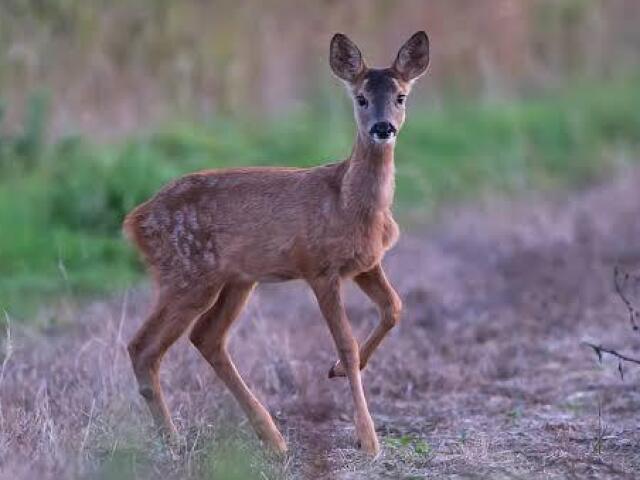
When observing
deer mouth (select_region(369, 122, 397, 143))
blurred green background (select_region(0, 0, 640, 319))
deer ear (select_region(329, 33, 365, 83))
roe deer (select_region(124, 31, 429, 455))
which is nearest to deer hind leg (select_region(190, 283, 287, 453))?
roe deer (select_region(124, 31, 429, 455))

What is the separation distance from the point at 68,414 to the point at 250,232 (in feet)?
3.96

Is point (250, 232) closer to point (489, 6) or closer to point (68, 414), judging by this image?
point (68, 414)

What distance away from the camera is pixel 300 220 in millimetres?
7316

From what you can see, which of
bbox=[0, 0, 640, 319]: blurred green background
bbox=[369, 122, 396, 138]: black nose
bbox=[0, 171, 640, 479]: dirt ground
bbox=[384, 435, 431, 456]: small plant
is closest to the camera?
bbox=[0, 171, 640, 479]: dirt ground

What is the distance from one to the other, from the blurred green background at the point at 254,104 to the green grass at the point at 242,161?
2 cm

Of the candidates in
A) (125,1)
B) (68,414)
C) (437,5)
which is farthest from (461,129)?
(68,414)

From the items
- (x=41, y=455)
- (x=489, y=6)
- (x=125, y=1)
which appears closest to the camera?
(x=41, y=455)

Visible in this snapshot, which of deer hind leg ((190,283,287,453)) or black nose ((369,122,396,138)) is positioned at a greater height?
black nose ((369,122,396,138))

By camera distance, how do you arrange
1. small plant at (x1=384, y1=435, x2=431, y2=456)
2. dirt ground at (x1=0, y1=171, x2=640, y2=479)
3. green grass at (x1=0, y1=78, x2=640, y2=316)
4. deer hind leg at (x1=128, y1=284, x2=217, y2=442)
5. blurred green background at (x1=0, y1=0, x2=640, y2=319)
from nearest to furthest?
1. dirt ground at (x1=0, y1=171, x2=640, y2=479)
2. small plant at (x1=384, y1=435, x2=431, y2=456)
3. deer hind leg at (x1=128, y1=284, x2=217, y2=442)
4. green grass at (x1=0, y1=78, x2=640, y2=316)
5. blurred green background at (x1=0, y1=0, x2=640, y2=319)

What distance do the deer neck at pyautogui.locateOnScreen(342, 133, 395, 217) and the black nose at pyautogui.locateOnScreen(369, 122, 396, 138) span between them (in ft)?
0.38

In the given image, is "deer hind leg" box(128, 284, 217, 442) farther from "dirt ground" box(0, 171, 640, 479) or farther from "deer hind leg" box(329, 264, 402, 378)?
"deer hind leg" box(329, 264, 402, 378)

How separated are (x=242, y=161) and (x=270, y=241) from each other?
7.00 meters

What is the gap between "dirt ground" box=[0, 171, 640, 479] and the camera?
6.43 m

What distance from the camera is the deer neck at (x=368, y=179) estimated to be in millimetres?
7273
